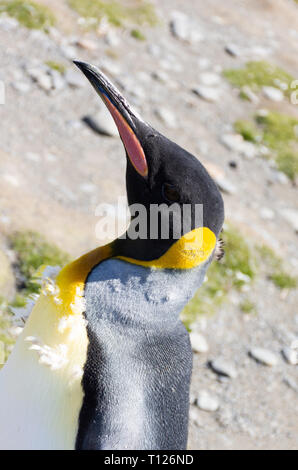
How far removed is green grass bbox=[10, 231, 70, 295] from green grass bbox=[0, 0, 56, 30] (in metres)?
2.58

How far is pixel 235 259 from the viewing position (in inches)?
167

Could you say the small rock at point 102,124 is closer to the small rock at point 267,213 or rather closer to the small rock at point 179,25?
the small rock at point 267,213

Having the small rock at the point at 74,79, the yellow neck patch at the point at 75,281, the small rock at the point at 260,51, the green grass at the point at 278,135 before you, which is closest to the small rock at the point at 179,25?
the small rock at the point at 260,51

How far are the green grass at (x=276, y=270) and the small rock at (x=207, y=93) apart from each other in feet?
6.61

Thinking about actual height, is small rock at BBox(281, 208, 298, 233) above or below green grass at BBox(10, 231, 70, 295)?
below

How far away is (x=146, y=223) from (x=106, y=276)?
0.66ft

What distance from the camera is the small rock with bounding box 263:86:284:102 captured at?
6.49m

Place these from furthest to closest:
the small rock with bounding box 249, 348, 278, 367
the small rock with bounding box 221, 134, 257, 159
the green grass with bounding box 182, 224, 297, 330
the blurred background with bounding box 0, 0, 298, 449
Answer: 1. the small rock with bounding box 221, 134, 257, 159
2. the green grass with bounding box 182, 224, 297, 330
3. the small rock with bounding box 249, 348, 278, 367
4. the blurred background with bounding box 0, 0, 298, 449

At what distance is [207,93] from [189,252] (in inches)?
172

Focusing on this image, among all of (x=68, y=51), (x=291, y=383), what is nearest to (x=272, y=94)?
(x=68, y=51)

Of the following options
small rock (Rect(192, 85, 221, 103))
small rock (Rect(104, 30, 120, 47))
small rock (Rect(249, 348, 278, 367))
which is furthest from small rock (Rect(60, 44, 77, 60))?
small rock (Rect(249, 348, 278, 367))

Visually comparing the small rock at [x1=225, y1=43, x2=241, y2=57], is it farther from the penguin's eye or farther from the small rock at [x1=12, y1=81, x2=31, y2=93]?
the penguin's eye
